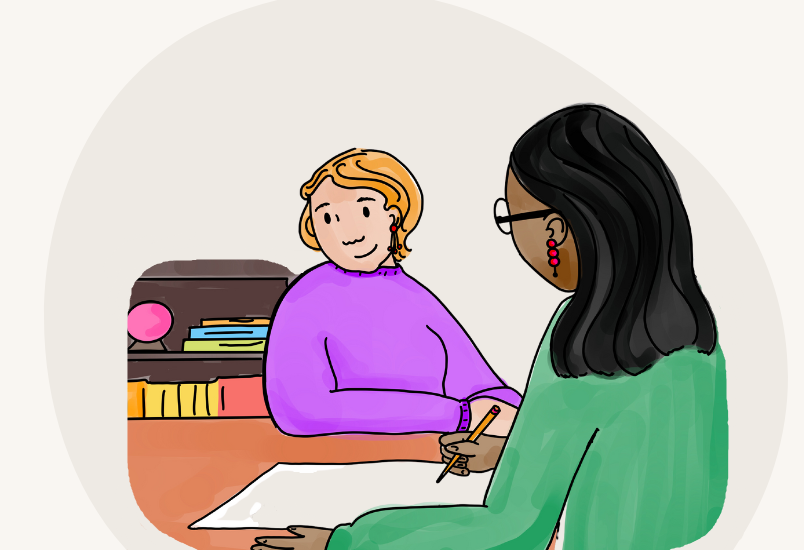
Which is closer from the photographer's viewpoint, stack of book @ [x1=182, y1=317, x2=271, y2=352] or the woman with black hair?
the woman with black hair

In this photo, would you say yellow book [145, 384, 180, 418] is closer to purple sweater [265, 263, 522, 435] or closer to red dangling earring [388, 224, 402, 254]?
purple sweater [265, 263, 522, 435]

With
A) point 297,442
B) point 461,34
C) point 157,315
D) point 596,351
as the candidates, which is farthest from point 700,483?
point 157,315

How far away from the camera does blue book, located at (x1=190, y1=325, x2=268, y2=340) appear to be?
2951 mm

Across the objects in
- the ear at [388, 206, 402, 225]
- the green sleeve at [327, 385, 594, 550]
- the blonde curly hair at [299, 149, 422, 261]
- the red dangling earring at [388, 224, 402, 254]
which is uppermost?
the blonde curly hair at [299, 149, 422, 261]

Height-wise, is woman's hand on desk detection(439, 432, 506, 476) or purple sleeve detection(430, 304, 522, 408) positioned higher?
purple sleeve detection(430, 304, 522, 408)

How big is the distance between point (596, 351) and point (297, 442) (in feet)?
3.89

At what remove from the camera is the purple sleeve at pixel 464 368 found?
2.89 m

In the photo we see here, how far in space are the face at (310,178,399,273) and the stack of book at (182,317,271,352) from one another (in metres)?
0.36

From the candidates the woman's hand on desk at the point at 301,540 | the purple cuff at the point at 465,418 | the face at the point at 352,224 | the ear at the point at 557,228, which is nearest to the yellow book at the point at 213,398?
the woman's hand on desk at the point at 301,540

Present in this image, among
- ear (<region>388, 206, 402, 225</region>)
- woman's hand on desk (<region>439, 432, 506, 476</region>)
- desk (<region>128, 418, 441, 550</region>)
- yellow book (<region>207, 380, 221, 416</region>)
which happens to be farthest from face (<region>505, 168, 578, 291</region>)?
yellow book (<region>207, 380, 221, 416</region>)

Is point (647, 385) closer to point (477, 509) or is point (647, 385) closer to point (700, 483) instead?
point (700, 483)

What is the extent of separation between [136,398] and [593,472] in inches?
63.7

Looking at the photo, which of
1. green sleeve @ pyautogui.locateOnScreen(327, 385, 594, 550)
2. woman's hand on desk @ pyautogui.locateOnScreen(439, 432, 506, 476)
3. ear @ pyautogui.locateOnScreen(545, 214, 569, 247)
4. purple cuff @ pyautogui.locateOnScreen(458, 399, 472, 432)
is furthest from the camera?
purple cuff @ pyautogui.locateOnScreen(458, 399, 472, 432)

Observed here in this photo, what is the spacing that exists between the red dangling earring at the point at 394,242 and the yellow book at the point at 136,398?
995mm
